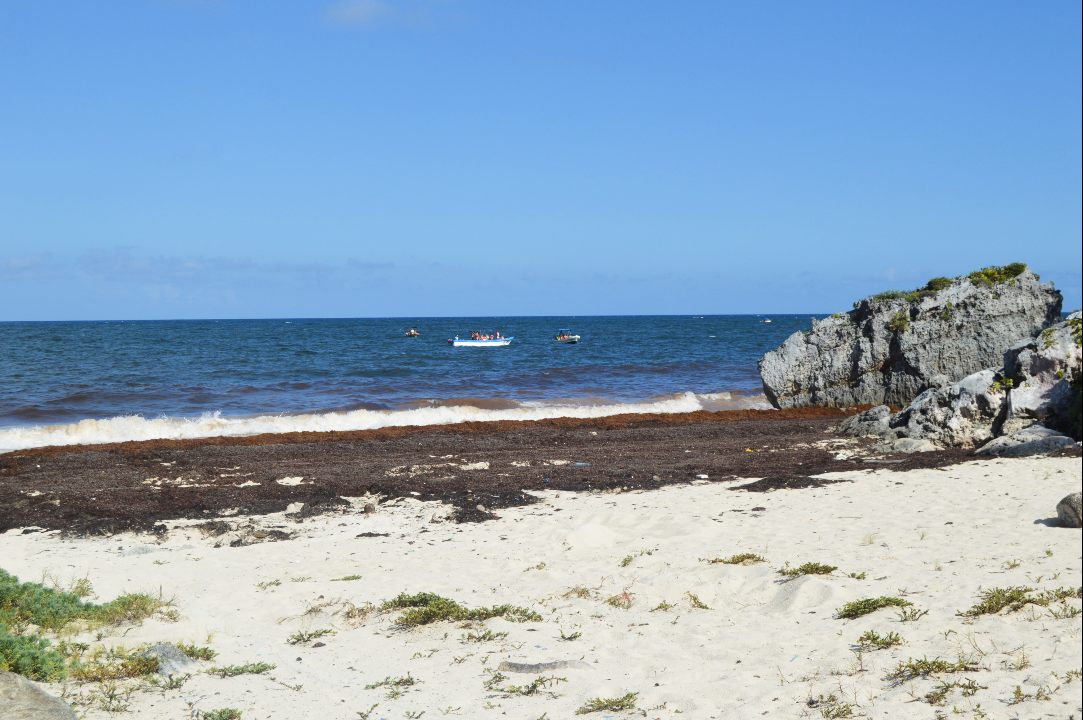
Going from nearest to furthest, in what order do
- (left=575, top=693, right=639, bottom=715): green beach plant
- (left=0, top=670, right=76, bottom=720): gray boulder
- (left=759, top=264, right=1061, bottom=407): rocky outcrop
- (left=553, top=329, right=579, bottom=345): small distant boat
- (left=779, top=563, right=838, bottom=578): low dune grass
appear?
(left=0, top=670, right=76, bottom=720): gray boulder < (left=575, top=693, right=639, bottom=715): green beach plant < (left=779, top=563, right=838, bottom=578): low dune grass < (left=759, top=264, right=1061, bottom=407): rocky outcrop < (left=553, top=329, right=579, bottom=345): small distant boat

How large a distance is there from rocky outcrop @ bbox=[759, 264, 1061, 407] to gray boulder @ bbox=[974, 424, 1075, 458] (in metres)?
6.29

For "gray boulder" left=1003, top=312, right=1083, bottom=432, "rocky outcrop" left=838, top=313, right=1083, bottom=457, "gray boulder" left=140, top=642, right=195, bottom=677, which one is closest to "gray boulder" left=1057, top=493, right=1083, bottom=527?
"rocky outcrop" left=838, top=313, right=1083, bottom=457

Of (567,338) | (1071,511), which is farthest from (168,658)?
(567,338)

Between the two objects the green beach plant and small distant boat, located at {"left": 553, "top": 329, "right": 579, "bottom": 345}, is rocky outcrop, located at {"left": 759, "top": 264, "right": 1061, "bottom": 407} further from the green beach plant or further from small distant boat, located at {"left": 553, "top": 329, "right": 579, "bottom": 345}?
small distant boat, located at {"left": 553, "top": 329, "right": 579, "bottom": 345}

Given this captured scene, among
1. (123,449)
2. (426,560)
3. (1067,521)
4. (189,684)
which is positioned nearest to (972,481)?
(1067,521)

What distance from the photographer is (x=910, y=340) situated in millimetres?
23328

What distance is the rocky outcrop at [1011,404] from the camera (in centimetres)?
1564

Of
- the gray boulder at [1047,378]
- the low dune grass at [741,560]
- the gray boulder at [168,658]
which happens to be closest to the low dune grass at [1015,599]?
the low dune grass at [741,560]

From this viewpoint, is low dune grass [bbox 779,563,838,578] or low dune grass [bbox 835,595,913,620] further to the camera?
low dune grass [bbox 779,563,838,578]

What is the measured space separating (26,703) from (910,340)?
2228 centimetres

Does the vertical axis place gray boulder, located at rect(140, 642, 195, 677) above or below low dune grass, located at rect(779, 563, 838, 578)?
below

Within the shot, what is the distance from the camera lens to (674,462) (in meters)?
17.0

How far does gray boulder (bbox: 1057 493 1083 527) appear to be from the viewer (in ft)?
29.7

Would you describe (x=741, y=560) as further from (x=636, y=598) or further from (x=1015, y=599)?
(x=1015, y=599)
